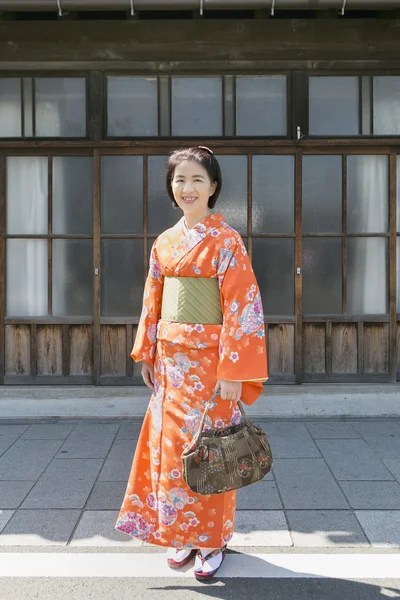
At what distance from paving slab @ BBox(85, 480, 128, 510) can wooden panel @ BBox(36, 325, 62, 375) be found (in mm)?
1974

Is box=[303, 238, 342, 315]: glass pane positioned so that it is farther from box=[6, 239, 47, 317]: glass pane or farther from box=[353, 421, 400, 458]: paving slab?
box=[6, 239, 47, 317]: glass pane

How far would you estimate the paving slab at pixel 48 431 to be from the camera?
489 cm

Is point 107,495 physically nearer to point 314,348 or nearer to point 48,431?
point 48,431

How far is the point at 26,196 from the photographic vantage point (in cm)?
567

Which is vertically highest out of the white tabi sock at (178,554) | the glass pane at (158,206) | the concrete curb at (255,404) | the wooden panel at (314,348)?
the glass pane at (158,206)

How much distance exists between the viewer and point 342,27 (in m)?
5.39

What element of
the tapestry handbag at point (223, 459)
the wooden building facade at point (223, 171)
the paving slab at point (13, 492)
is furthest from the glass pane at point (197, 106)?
the tapestry handbag at point (223, 459)

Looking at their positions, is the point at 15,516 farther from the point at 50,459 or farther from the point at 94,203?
the point at 94,203

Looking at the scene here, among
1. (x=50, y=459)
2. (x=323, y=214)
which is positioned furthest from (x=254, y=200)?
(x=50, y=459)

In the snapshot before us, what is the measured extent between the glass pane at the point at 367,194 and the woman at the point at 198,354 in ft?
10.3

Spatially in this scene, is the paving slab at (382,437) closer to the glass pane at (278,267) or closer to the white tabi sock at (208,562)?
the glass pane at (278,267)

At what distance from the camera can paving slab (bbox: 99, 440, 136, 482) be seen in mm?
4023

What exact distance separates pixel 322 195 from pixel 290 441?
2.36 meters

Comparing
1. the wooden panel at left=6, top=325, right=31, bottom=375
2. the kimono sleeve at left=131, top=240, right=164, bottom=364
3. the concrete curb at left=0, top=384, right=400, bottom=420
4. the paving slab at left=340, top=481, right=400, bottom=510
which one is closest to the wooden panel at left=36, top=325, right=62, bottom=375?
the wooden panel at left=6, top=325, right=31, bottom=375
